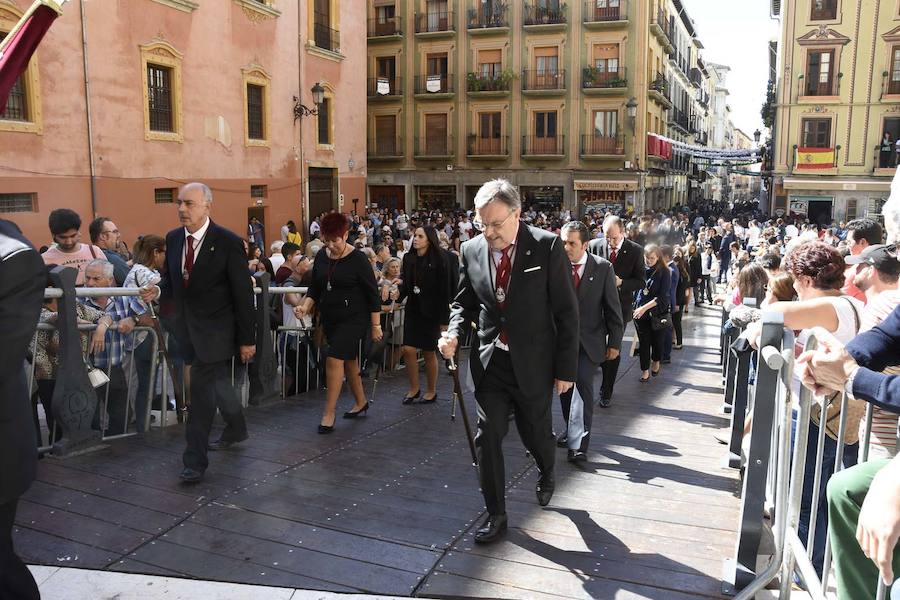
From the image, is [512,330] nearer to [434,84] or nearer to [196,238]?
[196,238]

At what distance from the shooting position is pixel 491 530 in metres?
4.10

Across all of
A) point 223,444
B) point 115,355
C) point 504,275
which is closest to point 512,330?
point 504,275

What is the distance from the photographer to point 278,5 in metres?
22.8

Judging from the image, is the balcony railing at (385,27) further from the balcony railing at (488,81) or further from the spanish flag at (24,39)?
the spanish flag at (24,39)

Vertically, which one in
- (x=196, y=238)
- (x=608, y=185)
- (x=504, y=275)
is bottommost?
(x=504, y=275)

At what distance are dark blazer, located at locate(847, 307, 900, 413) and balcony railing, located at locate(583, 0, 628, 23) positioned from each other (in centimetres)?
3578

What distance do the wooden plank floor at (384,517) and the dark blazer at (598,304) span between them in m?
0.88

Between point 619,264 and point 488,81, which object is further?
point 488,81

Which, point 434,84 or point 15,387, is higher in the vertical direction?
point 434,84

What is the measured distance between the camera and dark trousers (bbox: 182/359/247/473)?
16.3 feet

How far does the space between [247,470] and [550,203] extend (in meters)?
32.7

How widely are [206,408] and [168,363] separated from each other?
155cm

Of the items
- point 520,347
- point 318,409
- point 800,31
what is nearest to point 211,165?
point 318,409

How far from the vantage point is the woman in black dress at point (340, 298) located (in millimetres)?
6359
